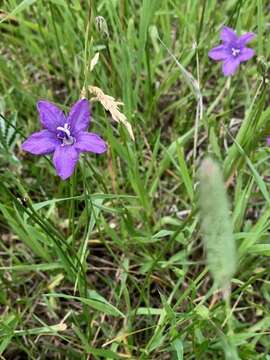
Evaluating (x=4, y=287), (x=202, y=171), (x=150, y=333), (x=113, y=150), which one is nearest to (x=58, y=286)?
(x=4, y=287)

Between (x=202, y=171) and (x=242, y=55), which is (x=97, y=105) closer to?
(x=242, y=55)

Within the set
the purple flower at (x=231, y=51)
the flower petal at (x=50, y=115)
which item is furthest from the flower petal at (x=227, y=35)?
the flower petal at (x=50, y=115)

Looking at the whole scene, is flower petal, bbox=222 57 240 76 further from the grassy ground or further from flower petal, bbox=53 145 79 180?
flower petal, bbox=53 145 79 180

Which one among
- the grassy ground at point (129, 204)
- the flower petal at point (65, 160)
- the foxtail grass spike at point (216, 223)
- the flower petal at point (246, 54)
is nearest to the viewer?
the foxtail grass spike at point (216, 223)

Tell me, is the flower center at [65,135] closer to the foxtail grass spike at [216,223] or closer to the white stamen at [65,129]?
the white stamen at [65,129]

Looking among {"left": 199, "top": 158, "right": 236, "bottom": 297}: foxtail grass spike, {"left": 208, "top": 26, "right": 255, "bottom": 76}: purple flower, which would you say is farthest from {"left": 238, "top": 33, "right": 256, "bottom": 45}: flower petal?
{"left": 199, "top": 158, "right": 236, "bottom": 297}: foxtail grass spike

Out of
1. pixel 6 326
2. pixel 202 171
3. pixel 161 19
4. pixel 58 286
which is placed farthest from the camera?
pixel 161 19
